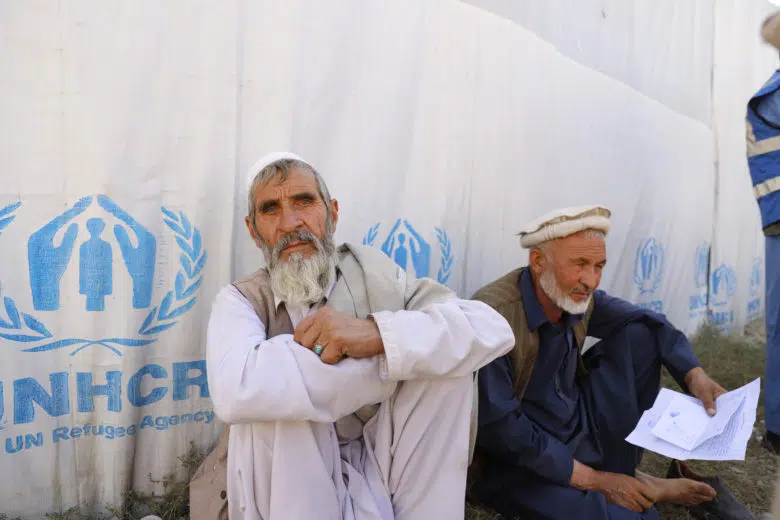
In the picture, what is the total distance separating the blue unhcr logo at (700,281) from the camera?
445 centimetres

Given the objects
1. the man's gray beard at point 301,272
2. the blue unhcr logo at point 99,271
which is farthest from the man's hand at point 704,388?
the blue unhcr logo at point 99,271

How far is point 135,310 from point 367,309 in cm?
80

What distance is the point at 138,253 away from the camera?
195 cm

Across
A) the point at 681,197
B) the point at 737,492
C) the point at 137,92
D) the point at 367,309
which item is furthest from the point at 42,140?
the point at 681,197

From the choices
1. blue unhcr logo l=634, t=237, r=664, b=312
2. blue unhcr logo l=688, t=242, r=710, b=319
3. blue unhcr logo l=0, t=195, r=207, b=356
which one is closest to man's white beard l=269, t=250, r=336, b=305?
blue unhcr logo l=0, t=195, r=207, b=356

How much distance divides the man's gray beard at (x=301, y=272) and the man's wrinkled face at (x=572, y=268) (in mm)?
893

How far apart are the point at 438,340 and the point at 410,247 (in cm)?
114

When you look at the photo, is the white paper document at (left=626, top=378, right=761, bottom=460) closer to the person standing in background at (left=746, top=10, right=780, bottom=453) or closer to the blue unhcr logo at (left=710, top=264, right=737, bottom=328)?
the person standing in background at (left=746, top=10, right=780, bottom=453)

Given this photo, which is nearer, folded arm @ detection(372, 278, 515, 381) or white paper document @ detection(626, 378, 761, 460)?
folded arm @ detection(372, 278, 515, 381)

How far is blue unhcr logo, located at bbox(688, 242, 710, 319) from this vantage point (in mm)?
4449

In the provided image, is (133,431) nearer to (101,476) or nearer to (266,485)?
(101,476)

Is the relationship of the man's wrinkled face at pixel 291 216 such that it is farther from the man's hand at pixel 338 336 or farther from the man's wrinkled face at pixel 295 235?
the man's hand at pixel 338 336

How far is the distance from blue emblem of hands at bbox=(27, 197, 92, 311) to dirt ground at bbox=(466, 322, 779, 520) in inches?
62.8

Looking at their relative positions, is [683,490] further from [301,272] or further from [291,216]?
[291,216]
